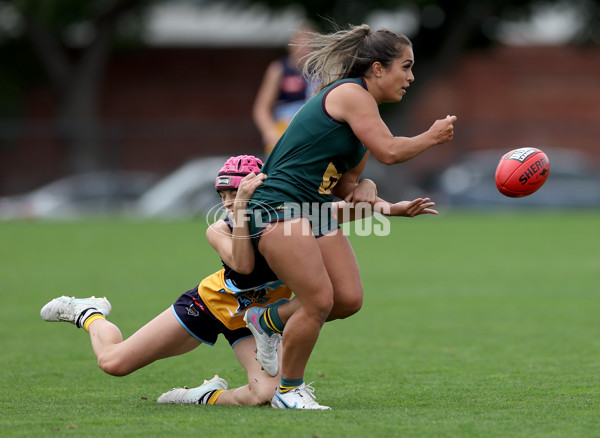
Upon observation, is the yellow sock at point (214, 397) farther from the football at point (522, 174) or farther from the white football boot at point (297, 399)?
the football at point (522, 174)

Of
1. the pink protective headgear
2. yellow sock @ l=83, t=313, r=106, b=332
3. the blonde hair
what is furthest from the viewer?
yellow sock @ l=83, t=313, r=106, b=332

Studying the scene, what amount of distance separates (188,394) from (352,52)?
1941mm

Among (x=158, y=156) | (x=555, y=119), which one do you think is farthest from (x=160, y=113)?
(x=555, y=119)

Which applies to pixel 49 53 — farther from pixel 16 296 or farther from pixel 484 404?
pixel 484 404

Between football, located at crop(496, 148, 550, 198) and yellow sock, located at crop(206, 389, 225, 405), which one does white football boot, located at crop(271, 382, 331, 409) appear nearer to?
yellow sock, located at crop(206, 389, 225, 405)

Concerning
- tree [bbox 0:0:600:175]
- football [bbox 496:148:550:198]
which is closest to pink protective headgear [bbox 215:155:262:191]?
football [bbox 496:148:550:198]

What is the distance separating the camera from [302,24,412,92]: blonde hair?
15.1ft

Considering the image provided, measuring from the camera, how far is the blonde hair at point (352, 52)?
460 cm

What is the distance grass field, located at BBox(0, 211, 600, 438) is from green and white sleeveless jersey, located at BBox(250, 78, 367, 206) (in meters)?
1.06

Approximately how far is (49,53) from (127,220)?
808 cm

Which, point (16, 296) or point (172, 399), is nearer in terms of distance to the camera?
point (172, 399)

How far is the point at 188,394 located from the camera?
15.9 feet

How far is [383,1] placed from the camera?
72.3ft

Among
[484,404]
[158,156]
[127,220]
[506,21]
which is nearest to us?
[484,404]
